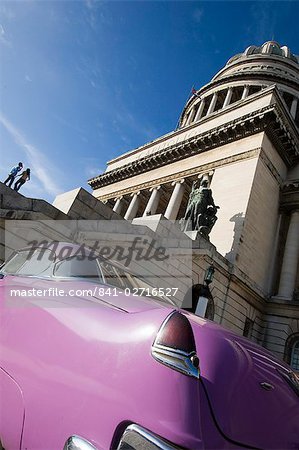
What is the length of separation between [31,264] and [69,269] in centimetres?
63

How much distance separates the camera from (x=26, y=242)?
639 centimetres

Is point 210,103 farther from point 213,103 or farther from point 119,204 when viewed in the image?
point 119,204

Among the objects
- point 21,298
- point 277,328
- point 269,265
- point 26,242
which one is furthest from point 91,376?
point 269,265

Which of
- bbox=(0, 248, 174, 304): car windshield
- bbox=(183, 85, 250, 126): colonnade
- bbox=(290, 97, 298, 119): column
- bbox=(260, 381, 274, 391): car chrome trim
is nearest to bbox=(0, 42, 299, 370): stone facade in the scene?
bbox=(0, 248, 174, 304): car windshield

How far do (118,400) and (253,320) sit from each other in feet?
51.9

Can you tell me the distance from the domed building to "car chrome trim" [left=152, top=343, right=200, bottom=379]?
8.29 meters

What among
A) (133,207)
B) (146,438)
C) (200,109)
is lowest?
(146,438)

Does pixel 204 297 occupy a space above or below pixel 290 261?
below

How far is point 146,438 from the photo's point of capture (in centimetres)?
120

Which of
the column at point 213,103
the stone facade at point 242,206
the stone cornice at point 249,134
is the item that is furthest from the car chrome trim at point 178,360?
the column at point 213,103

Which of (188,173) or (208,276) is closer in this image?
(208,276)

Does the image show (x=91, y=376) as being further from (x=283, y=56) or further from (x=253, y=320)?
(x=283, y=56)

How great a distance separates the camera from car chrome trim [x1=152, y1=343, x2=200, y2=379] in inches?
51.2

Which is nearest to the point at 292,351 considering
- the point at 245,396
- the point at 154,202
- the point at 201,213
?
the point at 201,213
